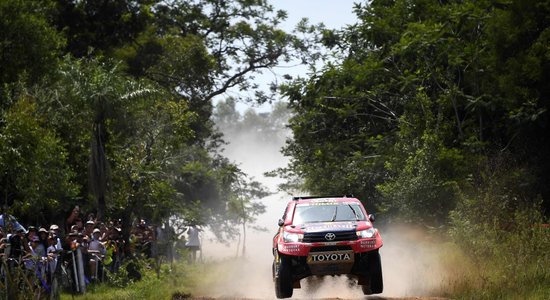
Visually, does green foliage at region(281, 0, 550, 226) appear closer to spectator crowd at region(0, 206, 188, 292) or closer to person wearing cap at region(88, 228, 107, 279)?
spectator crowd at region(0, 206, 188, 292)

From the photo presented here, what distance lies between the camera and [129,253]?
25328 mm

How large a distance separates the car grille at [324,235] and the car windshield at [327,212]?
0.76 metres

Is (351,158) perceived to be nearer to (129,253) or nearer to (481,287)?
(129,253)

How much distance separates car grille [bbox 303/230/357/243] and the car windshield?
2.50ft

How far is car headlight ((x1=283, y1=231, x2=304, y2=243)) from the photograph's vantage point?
55.0 ft

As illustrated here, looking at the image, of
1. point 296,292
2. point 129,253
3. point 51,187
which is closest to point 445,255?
point 296,292

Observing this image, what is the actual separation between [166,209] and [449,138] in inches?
404

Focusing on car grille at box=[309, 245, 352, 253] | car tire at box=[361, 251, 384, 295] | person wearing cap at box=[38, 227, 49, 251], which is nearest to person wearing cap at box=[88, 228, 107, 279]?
person wearing cap at box=[38, 227, 49, 251]

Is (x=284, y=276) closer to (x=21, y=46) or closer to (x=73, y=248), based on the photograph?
(x=73, y=248)

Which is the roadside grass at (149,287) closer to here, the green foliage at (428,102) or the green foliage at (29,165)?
the green foliage at (29,165)

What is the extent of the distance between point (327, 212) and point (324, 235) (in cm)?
120

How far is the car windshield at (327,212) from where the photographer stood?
1752 cm

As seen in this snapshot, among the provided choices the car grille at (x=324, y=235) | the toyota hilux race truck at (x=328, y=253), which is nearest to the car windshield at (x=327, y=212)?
the toyota hilux race truck at (x=328, y=253)

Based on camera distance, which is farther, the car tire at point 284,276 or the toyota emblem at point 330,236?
the car tire at point 284,276
